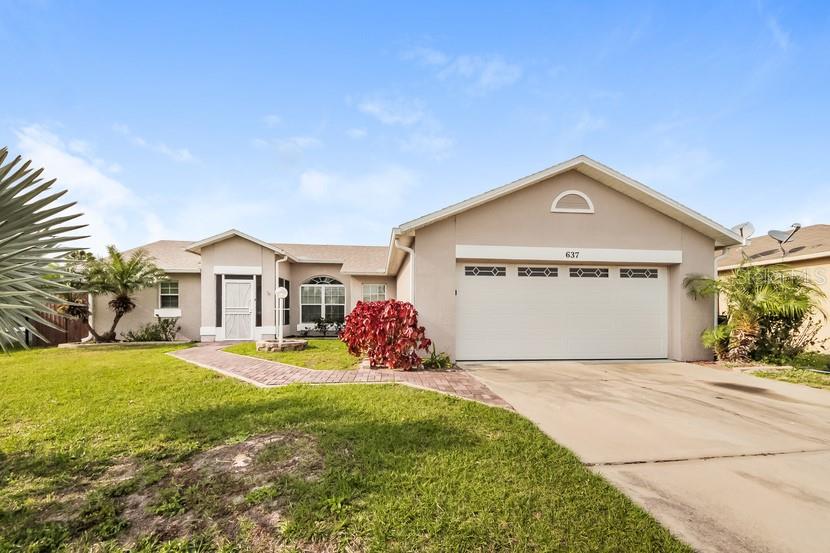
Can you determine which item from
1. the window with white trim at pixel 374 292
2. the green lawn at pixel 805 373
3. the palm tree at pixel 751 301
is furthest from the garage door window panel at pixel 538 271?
the window with white trim at pixel 374 292

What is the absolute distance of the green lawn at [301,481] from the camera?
8.41 ft

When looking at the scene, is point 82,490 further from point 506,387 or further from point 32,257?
point 506,387

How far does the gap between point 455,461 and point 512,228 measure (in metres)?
6.90

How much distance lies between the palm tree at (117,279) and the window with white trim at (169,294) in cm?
95

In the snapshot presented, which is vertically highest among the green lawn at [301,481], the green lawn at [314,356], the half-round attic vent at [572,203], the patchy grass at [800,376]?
the half-round attic vent at [572,203]

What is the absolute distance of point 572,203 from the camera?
9539 millimetres

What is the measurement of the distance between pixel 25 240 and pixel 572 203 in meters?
10.2

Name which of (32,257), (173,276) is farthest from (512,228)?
(173,276)

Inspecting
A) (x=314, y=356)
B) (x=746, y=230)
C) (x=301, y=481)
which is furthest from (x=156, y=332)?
(x=746, y=230)

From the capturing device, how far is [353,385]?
22.1ft

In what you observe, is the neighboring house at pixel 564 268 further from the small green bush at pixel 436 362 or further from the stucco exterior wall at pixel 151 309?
the stucco exterior wall at pixel 151 309

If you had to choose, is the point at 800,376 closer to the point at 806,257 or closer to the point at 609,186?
the point at 806,257

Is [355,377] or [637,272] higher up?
[637,272]

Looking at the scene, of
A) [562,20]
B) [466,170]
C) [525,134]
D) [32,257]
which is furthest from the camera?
A: [466,170]
